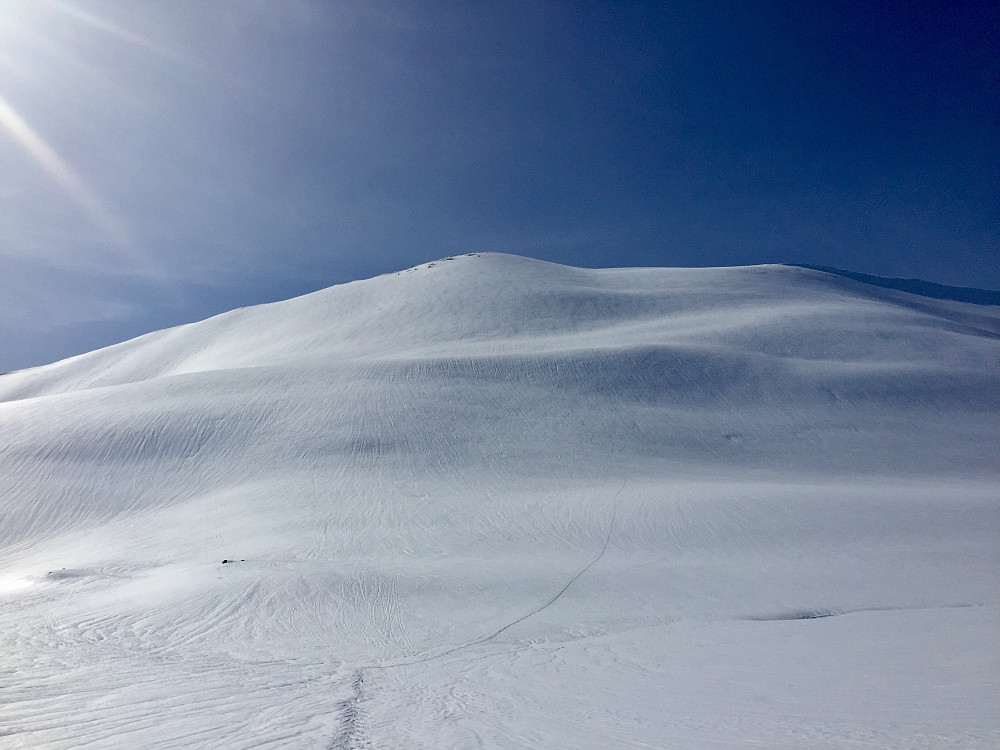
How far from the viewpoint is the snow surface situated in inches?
261

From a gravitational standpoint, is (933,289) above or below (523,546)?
above

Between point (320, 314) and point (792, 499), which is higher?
point (320, 314)

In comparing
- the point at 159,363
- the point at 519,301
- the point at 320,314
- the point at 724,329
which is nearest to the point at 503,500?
the point at 724,329

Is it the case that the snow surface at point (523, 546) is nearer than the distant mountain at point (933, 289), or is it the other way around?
the snow surface at point (523, 546)

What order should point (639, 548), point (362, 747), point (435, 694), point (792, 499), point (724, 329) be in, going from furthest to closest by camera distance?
point (724, 329), point (792, 499), point (639, 548), point (435, 694), point (362, 747)

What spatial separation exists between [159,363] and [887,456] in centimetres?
4543

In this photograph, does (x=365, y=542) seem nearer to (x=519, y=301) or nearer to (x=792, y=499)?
(x=792, y=499)

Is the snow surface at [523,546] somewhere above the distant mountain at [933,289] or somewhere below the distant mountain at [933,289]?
below

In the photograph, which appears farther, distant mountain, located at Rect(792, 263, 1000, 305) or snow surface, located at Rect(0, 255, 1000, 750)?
distant mountain, located at Rect(792, 263, 1000, 305)

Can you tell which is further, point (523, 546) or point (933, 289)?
point (933, 289)

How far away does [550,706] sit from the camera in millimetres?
6844

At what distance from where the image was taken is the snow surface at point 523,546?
261 inches

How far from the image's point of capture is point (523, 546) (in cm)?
1423

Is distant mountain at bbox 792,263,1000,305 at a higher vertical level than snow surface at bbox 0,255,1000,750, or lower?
higher
